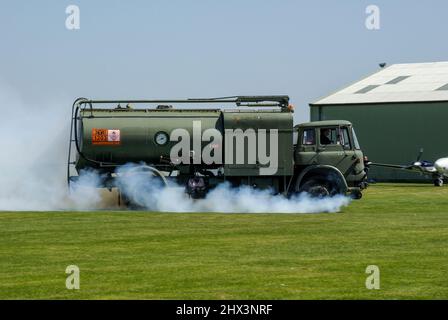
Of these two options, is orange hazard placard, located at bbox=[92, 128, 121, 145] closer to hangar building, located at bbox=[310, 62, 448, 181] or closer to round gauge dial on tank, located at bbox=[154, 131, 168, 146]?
round gauge dial on tank, located at bbox=[154, 131, 168, 146]

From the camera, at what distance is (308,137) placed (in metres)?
32.2

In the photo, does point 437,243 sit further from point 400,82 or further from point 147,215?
point 400,82

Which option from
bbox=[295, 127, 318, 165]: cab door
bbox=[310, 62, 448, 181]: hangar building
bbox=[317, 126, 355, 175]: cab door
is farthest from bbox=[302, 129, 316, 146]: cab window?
bbox=[310, 62, 448, 181]: hangar building

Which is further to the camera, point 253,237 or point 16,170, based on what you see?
point 16,170

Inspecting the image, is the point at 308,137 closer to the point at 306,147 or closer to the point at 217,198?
the point at 306,147

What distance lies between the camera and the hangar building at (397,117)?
232 ft

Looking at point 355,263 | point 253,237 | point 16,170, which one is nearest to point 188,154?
point 16,170

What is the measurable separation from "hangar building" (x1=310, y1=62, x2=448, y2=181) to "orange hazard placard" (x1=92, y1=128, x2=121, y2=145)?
137 feet

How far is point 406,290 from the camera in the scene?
1449cm

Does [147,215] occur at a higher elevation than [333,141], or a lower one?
lower

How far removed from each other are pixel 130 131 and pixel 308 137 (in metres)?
6.11

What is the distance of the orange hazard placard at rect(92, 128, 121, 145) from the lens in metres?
31.3

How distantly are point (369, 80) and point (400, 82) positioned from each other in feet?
16.0

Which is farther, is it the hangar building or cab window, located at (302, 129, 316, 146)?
the hangar building
